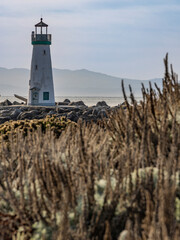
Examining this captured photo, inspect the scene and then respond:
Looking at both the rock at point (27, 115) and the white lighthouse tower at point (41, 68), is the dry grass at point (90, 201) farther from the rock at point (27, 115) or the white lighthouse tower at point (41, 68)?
the white lighthouse tower at point (41, 68)

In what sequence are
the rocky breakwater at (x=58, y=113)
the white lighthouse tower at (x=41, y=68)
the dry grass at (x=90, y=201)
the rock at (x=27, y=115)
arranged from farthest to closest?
1. the white lighthouse tower at (x=41, y=68)
2. the rock at (x=27, y=115)
3. the rocky breakwater at (x=58, y=113)
4. the dry grass at (x=90, y=201)

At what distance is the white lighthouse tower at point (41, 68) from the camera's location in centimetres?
3944

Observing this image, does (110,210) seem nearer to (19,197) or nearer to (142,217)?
(142,217)

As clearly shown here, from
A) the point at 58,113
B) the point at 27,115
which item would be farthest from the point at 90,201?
the point at 58,113

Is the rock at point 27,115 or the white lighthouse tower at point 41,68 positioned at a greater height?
the white lighthouse tower at point 41,68

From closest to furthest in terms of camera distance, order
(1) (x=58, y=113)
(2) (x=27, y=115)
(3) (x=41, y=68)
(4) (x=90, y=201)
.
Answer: (4) (x=90, y=201) → (2) (x=27, y=115) → (1) (x=58, y=113) → (3) (x=41, y=68)

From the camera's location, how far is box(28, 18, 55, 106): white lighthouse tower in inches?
1553

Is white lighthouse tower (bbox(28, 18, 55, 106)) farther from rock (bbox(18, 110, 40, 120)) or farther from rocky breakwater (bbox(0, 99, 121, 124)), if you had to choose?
rock (bbox(18, 110, 40, 120))

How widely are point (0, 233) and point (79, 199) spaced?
2.62 ft

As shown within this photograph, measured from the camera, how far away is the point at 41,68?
39312 mm

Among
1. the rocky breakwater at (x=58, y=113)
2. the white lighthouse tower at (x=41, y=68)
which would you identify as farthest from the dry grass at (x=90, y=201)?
the white lighthouse tower at (x=41, y=68)

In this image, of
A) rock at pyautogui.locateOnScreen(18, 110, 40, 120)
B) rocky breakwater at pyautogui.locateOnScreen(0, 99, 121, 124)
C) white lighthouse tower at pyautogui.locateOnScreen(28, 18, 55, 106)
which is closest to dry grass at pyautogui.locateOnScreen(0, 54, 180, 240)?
rocky breakwater at pyautogui.locateOnScreen(0, 99, 121, 124)

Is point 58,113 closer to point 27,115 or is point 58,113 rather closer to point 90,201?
point 27,115

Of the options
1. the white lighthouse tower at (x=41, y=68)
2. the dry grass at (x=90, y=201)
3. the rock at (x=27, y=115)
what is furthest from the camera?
the white lighthouse tower at (x=41, y=68)
